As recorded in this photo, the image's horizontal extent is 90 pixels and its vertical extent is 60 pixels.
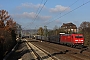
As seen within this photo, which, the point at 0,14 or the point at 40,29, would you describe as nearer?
the point at 0,14

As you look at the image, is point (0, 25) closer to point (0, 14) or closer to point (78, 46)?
point (0, 14)

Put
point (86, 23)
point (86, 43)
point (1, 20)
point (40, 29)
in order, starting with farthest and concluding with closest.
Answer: point (40, 29) < point (86, 23) < point (1, 20) < point (86, 43)

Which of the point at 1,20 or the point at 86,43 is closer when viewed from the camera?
the point at 86,43

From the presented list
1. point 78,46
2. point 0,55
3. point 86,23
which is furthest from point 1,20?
point 86,23

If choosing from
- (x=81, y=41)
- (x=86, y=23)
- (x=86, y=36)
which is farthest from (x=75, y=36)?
(x=86, y=23)

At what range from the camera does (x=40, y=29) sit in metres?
176

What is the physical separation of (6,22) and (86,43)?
93.1 ft

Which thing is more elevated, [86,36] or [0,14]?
Result: [0,14]

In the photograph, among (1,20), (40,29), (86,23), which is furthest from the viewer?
(40,29)

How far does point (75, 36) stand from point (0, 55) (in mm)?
28242

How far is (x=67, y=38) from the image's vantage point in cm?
5122

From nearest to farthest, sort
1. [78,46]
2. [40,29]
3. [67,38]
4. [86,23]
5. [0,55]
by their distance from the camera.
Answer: [0,55], [78,46], [67,38], [86,23], [40,29]

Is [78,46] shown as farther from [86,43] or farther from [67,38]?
Result: [86,43]

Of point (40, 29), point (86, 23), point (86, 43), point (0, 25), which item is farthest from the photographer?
point (40, 29)
